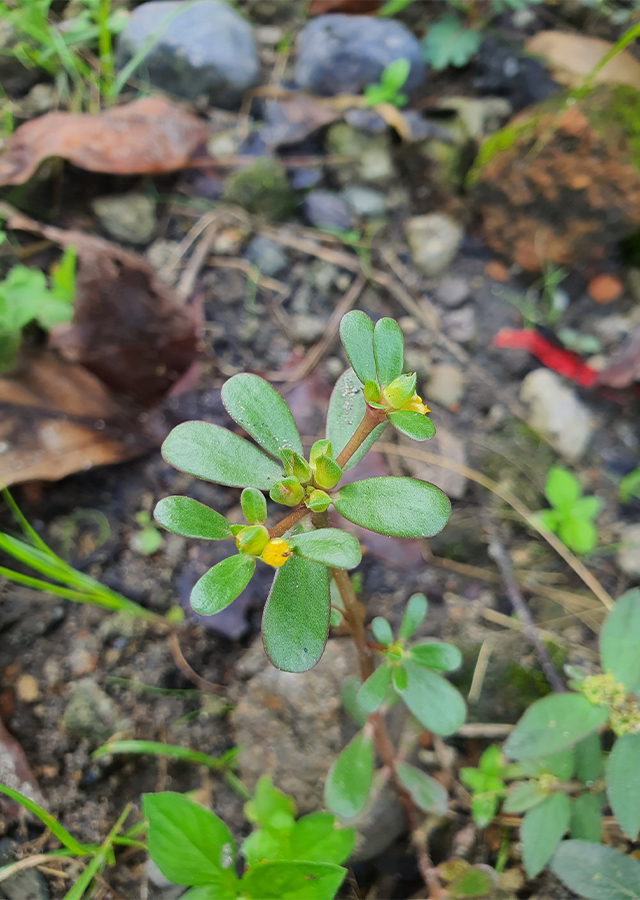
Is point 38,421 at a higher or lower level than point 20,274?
lower

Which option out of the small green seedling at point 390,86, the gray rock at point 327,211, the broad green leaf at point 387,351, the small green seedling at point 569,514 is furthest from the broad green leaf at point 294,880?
the small green seedling at point 390,86

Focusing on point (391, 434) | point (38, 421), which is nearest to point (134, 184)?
point (38, 421)

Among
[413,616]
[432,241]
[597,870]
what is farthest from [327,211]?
[597,870]

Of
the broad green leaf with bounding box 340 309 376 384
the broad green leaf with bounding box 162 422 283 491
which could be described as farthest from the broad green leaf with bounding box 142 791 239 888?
the broad green leaf with bounding box 340 309 376 384

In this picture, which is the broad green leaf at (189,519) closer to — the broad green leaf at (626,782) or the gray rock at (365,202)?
the broad green leaf at (626,782)

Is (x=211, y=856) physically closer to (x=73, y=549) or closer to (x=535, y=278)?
(x=73, y=549)

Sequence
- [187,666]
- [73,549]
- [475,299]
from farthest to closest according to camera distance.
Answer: [475,299], [73,549], [187,666]
